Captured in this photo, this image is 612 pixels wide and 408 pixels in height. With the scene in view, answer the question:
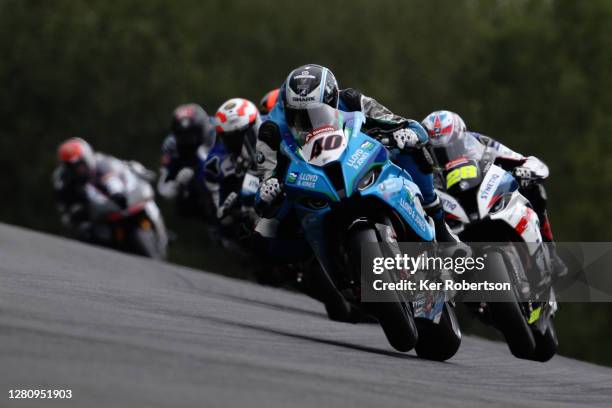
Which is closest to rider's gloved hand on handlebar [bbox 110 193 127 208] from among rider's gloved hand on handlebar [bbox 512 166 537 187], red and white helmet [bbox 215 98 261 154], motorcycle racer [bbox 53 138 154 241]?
motorcycle racer [bbox 53 138 154 241]

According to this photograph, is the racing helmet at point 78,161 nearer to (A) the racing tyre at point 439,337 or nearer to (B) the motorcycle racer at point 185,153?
(B) the motorcycle racer at point 185,153

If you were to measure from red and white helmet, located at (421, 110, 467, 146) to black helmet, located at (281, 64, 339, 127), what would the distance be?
1.83 meters

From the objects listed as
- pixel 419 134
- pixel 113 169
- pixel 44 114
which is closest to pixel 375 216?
pixel 419 134

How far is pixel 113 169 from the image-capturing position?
22.6m

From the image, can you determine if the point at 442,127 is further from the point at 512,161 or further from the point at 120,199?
the point at 120,199

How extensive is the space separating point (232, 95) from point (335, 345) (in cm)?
4202

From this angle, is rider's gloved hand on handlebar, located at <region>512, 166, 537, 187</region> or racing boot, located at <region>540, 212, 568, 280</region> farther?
racing boot, located at <region>540, 212, 568, 280</region>

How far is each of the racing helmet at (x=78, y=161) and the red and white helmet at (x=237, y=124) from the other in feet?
25.4

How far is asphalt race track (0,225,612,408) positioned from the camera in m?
6.51

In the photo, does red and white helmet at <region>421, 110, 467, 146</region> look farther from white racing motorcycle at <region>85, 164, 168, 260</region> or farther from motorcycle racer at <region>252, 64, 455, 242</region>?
white racing motorcycle at <region>85, 164, 168, 260</region>

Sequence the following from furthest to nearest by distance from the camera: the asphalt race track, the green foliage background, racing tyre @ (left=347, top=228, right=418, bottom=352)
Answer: the green foliage background < racing tyre @ (left=347, top=228, right=418, bottom=352) < the asphalt race track

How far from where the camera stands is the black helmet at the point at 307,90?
9898mm

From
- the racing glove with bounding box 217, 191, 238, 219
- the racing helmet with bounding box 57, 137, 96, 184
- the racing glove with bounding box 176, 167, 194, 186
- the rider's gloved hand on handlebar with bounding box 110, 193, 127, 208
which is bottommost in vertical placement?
the rider's gloved hand on handlebar with bounding box 110, 193, 127, 208

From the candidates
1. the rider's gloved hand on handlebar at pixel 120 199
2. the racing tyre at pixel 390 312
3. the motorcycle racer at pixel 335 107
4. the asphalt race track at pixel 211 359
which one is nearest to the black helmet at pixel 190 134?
the rider's gloved hand on handlebar at pixel 120 199
